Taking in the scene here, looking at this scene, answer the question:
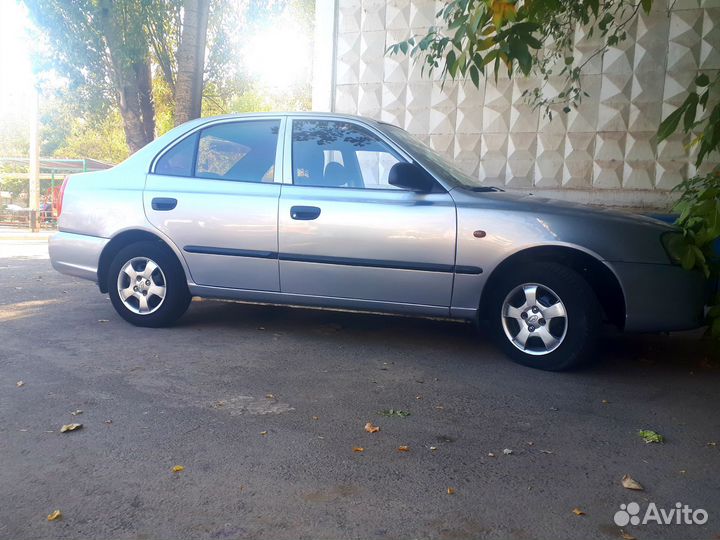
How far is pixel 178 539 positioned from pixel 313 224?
9.59ft

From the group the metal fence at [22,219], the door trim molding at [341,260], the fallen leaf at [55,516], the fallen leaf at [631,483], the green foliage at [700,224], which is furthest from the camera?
the metal fence at [22,219]

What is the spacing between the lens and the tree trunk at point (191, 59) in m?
8.66

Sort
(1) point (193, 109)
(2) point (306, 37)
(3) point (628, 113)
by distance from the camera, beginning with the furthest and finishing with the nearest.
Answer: (2) point (306, 37) < (1) point (193, 109) < (3) point (628, 113)

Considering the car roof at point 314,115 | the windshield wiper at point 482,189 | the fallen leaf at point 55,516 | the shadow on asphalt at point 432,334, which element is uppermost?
the car roof at point 314,115

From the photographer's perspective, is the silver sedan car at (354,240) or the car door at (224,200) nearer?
the silver sedan car at (354,240)

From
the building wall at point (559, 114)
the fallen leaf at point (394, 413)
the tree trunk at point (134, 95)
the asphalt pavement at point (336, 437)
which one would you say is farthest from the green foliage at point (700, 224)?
the tree trunk at point (134, 95)

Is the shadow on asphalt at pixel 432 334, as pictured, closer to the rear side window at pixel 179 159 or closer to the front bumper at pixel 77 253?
the front bumper at pixel 77 253

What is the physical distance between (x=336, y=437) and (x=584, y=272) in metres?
2.35

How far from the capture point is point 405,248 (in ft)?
15.3

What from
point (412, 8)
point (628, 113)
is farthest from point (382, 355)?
point (412, 8)

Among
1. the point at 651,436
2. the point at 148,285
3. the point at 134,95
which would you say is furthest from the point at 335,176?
the point at 134,95

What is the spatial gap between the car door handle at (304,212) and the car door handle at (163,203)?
42.0 inches

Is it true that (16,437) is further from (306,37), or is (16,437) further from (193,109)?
(306,37)

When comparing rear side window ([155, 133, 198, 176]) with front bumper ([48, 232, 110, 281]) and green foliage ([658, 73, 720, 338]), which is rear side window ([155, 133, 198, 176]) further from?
green foliage ([658, 73, 720, 338])
